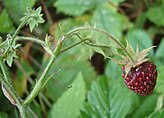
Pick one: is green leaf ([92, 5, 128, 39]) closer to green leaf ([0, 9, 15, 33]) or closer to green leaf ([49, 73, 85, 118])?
green leaf ([49, 73, 85, 118])

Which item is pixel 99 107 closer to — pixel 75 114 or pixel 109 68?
pixel 75 114

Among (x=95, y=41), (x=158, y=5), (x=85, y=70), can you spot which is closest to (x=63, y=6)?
(x=85, y=70)

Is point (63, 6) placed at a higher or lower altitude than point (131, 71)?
higher

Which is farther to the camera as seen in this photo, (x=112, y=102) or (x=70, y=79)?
(x=70, y=79)

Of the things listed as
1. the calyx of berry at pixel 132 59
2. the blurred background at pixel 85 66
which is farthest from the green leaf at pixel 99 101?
the calyx of berry at pixel 132 59

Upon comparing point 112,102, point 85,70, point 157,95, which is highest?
point 85,70

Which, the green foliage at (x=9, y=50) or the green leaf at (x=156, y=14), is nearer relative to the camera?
the green foliage at (x=9, y=50)

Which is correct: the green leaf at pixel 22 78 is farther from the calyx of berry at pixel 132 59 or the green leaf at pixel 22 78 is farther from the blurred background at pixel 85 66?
the calyx of berry at pixel 132 59
